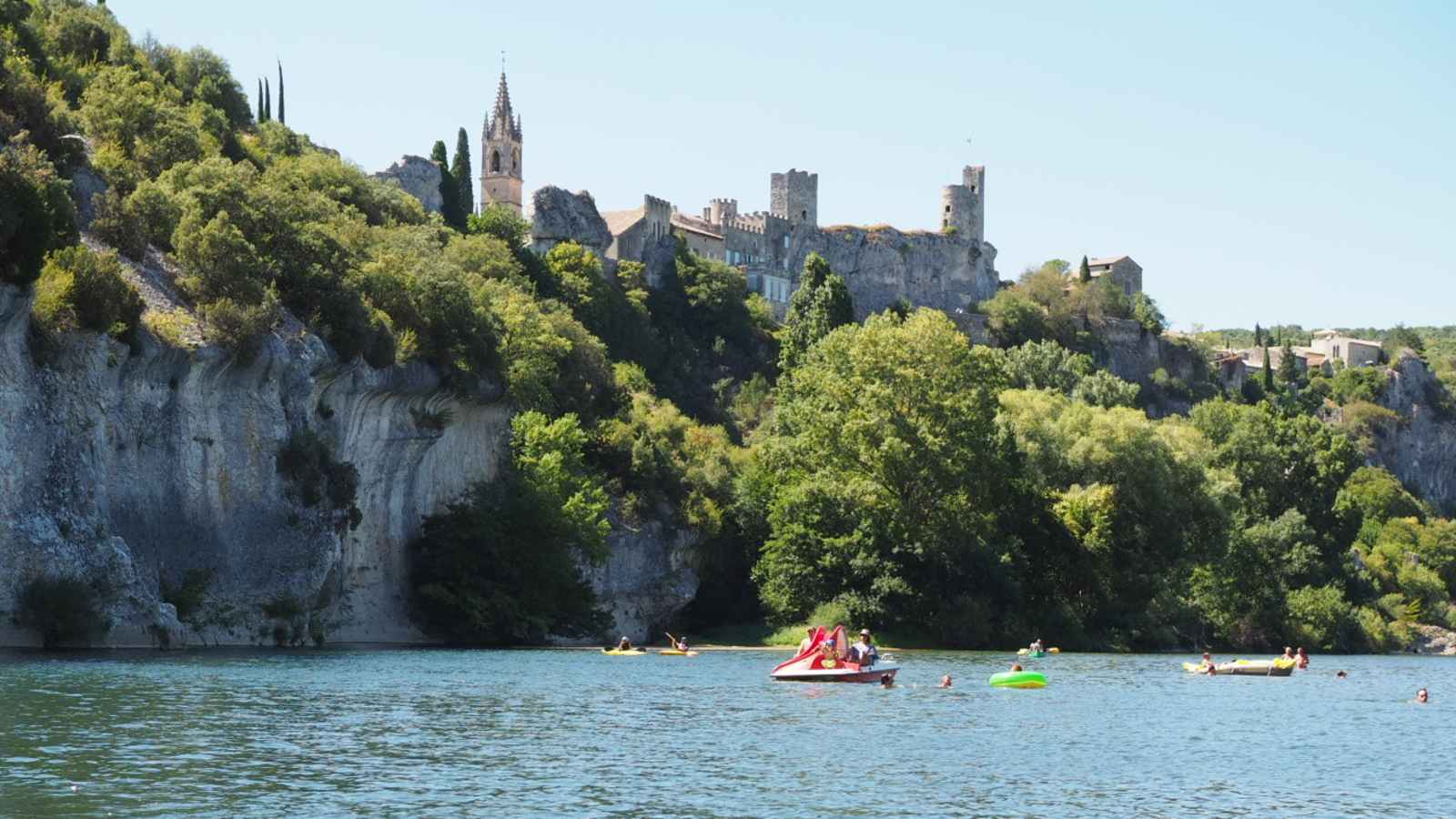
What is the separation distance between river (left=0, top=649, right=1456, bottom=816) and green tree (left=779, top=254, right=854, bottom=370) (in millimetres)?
44394

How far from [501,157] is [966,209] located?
183ft

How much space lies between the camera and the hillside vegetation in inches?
2343

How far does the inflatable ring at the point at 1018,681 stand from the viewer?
171 ft

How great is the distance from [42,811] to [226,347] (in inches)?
1249

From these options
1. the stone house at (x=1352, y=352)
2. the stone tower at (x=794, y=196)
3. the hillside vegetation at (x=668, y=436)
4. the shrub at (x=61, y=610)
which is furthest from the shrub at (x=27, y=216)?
the stone house at (x=1352, y=352)

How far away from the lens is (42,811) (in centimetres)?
2469

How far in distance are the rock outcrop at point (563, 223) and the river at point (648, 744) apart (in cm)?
6146

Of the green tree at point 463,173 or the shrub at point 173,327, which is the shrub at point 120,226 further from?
the green tree at point 463,173

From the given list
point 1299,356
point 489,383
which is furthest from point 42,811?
A: point 1299,356

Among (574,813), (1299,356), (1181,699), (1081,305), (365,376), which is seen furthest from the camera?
(1299,356)

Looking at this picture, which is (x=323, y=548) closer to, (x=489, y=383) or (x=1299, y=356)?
(x=489, y=383)

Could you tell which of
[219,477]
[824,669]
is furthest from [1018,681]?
[219,477]

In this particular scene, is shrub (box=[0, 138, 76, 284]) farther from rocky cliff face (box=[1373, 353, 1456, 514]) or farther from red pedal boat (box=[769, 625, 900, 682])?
rocky cliff face (box=[1373, 353, 1456, 514])

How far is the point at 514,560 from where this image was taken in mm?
66562
